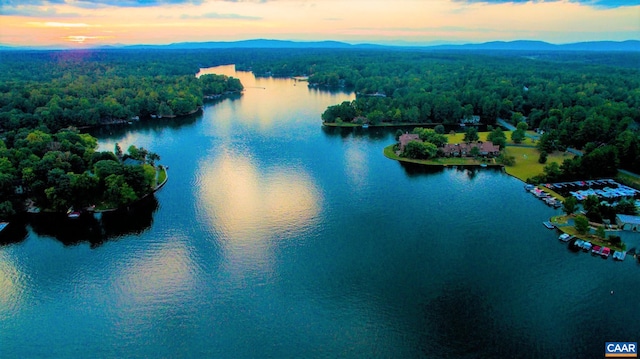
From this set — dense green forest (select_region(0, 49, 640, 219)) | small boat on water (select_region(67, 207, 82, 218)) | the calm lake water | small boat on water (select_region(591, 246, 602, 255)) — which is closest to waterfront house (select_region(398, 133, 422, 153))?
the calm lake water

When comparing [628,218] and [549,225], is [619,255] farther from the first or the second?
[628,218]

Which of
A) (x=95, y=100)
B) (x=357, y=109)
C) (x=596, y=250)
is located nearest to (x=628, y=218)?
(x=596, y=250)

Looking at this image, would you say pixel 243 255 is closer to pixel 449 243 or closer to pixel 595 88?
pixel 449 243

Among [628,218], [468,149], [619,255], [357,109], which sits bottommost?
[619,255]

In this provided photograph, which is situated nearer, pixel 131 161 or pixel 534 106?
pixel 131 161

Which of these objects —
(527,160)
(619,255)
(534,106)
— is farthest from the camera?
(534,106)

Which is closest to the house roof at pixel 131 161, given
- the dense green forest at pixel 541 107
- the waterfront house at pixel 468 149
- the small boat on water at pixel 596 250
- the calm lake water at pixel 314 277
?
the calm lake water at pixel 314 277

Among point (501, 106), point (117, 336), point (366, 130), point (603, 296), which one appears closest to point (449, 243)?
point (603, 296)
